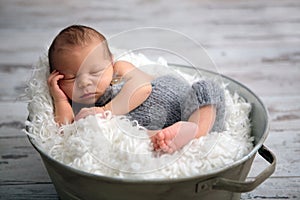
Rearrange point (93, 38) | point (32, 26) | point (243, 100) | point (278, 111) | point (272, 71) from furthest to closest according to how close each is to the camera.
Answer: point (32, 26), point (272, 71), point (278, 111), point (243, 100), point (93, 38)

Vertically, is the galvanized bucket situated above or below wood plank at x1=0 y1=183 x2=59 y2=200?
above

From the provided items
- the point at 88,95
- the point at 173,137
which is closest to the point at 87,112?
the point at 88,95

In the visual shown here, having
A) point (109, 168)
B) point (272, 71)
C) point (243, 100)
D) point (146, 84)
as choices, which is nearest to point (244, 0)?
point (272, 71)

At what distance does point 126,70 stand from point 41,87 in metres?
0.17

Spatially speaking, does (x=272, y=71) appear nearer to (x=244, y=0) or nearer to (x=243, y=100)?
(x=243, y=100)

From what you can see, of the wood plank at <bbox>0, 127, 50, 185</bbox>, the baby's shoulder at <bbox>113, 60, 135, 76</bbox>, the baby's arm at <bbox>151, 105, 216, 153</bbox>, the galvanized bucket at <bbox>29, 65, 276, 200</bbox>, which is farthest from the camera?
the wood plank at <bbox>0, 127, 50, 185</bbox>

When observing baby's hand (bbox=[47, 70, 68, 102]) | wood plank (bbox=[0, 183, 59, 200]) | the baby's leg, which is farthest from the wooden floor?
the baby's leg

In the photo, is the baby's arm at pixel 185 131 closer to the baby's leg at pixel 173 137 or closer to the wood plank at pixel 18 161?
the baby's leg at pixel 173 137

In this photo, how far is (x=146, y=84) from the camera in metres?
0.92

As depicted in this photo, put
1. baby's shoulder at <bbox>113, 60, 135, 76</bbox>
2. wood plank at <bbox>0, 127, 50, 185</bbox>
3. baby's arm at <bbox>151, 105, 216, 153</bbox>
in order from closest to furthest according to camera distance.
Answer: baby's arm at <bbox>151, 105, 216, 153</bbox> < baby's shoulder at <bbox>113, 60, 135, 76</bbox> < wood plank at <bbox>0, 127, 50, 185</bbox>

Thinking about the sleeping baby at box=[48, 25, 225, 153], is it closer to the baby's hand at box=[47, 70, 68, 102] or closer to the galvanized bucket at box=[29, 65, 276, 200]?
the baby's hand at box=[47, 70, 68, 102]

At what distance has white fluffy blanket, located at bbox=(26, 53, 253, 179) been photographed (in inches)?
31.2

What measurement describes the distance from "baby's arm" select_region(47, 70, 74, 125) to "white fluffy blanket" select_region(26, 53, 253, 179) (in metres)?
0.01

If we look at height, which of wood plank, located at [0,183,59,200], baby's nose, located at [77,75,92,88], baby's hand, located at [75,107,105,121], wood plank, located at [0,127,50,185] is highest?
baby's nose, located at [77,75,92,88]
